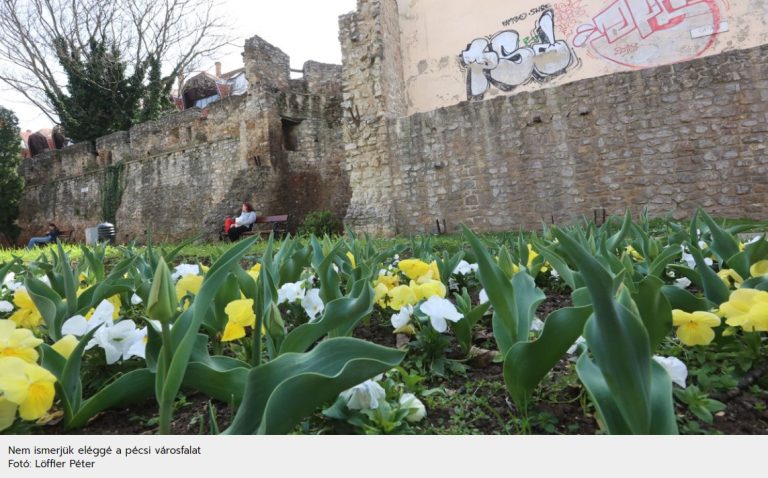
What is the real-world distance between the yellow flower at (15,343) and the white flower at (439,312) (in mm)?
837

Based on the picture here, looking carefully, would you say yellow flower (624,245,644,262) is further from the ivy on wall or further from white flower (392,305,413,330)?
the ivy on wall

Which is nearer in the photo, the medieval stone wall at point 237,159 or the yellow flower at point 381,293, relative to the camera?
the yellow flower at point 381,293

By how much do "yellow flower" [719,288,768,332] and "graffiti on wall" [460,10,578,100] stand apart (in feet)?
30.4

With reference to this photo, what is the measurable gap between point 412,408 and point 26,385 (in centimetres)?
65

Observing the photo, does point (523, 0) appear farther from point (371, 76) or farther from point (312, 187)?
point (312, 187)

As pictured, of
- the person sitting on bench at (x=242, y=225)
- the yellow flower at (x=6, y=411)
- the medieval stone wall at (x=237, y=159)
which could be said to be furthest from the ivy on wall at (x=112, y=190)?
the yellow flower at (x=6, y=411)

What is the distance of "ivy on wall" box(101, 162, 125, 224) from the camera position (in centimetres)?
1698

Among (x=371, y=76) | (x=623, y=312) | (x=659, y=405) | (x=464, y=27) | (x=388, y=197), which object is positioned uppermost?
(x=464, y=27)

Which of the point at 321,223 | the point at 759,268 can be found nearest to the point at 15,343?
the point at 759,268

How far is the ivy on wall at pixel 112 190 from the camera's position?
55.7 ft

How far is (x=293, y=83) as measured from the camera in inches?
551

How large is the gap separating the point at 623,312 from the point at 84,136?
24.0m

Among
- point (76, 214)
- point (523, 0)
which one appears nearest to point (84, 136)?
point (76, 214)

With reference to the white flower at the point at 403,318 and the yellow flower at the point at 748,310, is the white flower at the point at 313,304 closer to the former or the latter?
the white flower at the point at 403,318
